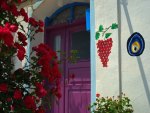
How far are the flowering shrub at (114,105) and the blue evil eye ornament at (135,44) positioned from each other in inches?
24.8

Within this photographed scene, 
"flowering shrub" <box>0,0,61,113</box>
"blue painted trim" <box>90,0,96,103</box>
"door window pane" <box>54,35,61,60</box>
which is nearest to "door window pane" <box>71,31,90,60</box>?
"door window pane" <box>54,35,61,60</box>

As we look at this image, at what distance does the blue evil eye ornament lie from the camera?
4715mm

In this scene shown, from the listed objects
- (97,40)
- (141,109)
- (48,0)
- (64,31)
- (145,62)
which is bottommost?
(141,109)

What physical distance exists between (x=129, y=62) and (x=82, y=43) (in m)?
1.88

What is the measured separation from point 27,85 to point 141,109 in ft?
6.36

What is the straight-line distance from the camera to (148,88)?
4586mm

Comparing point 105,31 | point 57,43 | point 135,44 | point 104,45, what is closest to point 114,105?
point 135,44

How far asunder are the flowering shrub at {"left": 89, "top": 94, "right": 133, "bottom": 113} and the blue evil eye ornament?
2.07 feet

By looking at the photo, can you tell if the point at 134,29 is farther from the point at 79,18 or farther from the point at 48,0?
the point at 48,0

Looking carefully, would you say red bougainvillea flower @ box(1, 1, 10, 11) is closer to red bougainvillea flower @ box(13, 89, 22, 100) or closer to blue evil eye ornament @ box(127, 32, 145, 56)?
red bougainvillea flower @ box(13, 89, 22, 100)

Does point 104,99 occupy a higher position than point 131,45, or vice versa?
point 131,45

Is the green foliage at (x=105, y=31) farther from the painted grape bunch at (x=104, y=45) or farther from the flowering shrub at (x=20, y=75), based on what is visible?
the flowering shrub at (x=20, y=75)

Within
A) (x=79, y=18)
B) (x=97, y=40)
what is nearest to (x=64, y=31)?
(x=79, y=18)

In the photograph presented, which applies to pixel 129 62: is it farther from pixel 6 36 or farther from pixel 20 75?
pixel 6 36
